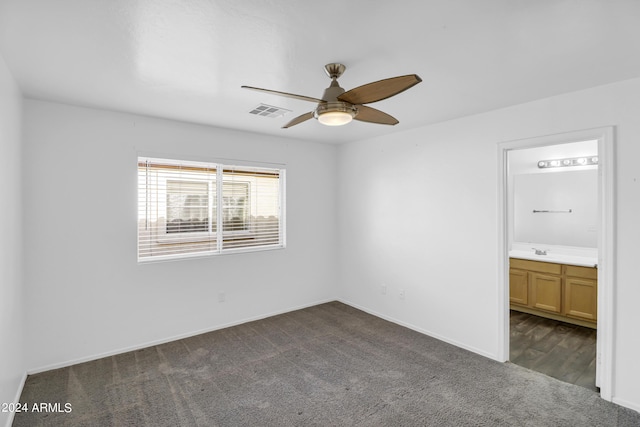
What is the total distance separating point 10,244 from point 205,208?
6.14ft

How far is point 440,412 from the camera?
242 centimetres

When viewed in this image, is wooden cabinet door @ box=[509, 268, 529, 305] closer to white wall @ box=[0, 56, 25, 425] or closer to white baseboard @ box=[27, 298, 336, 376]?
white baseboard @ box=[27, 298, 336, 376]

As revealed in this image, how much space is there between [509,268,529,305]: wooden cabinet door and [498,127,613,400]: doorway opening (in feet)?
0.04

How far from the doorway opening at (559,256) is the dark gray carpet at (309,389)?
46 cm

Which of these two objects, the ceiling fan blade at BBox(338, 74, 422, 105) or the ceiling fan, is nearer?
the ceiling fan blade at BBox(338, 74, 422, 105)

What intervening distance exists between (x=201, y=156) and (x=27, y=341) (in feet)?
7.95

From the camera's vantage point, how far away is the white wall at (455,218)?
249 centimetres

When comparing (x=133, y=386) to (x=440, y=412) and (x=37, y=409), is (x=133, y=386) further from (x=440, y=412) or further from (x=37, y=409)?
(x=440, y=412)

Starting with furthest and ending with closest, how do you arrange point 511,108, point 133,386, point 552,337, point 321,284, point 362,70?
point 321,284 < point 552,337 < point 511,108 < point 133,386 < point 362,70

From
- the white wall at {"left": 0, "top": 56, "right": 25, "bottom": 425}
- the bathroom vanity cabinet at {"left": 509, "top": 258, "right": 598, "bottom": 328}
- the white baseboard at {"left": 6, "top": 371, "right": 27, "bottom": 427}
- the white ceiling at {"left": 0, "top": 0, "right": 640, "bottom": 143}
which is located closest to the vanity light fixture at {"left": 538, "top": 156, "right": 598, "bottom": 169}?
the bathroom vanity cabinet at {"left": 509, "top": 258, "right": 598, "bottom": 328}

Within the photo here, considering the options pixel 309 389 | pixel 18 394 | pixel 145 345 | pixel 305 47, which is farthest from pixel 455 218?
pixel 18 394

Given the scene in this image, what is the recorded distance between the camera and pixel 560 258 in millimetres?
4207

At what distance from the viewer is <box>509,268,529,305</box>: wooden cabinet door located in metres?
4.43

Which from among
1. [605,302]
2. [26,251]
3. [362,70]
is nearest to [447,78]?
[362,70]
